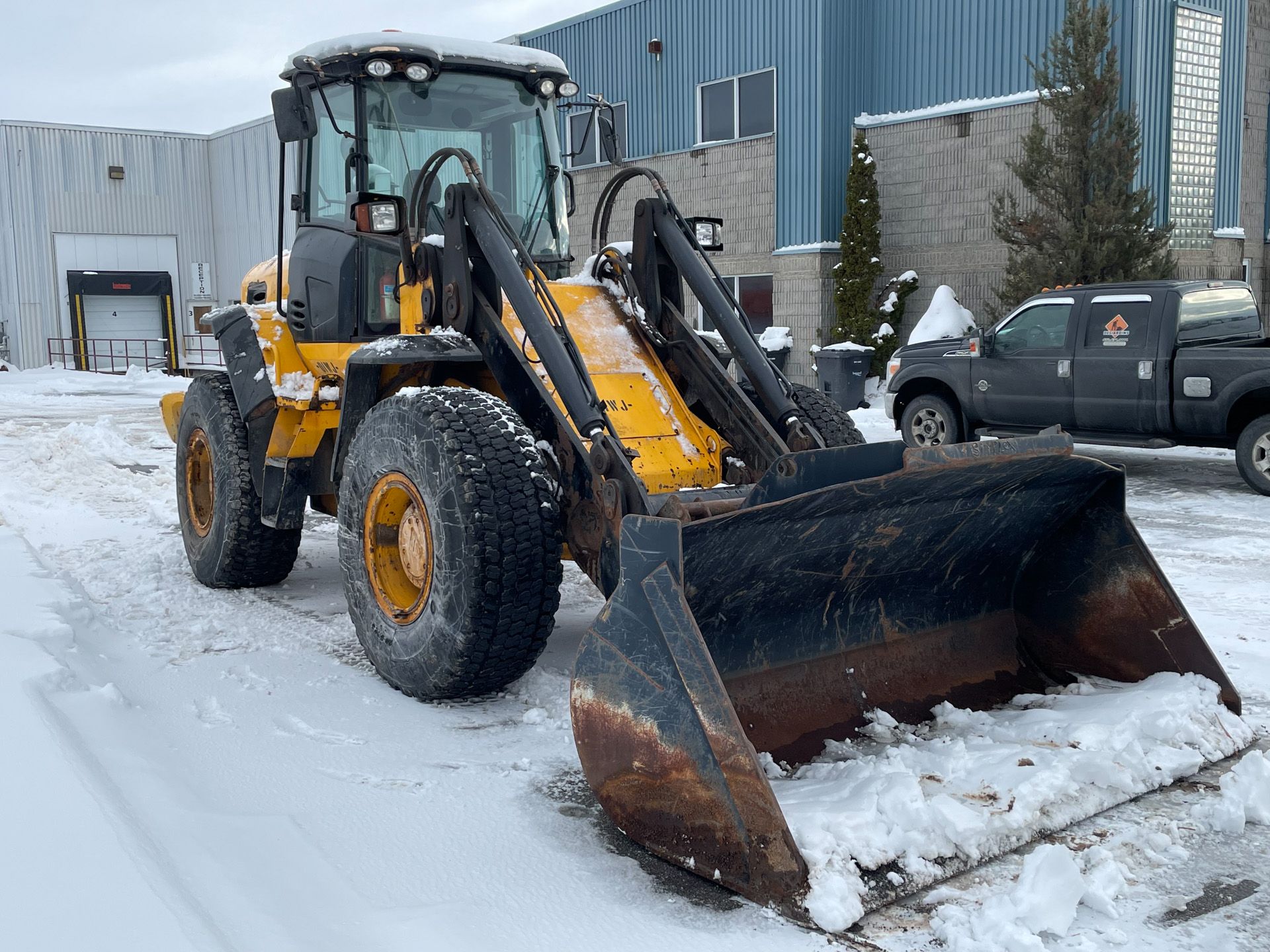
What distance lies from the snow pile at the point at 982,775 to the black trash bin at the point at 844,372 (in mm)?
12204

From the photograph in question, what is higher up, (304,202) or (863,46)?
(863,46)

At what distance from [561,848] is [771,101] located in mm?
16430

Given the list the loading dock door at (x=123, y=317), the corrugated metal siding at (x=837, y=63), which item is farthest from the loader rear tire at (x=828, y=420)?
the loading dock door at (x=123, y=317)

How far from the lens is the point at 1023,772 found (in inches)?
134

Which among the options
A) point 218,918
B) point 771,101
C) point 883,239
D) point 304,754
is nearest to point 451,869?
point 218,918

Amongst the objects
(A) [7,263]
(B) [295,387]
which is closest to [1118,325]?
(B) [295,387]

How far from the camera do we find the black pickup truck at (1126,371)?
31.1 ft

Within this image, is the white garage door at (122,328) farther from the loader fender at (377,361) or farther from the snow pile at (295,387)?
the loader fender at (377,361)

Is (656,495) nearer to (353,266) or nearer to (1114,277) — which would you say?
(353,266)

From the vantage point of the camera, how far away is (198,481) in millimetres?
6684

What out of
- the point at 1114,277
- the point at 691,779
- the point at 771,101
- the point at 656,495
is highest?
the point at 771,101

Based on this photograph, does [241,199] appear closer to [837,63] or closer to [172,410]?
[837,63]

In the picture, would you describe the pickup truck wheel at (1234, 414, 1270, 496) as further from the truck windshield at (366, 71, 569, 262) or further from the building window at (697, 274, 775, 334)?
the building window at (697, 274, 775, 334)

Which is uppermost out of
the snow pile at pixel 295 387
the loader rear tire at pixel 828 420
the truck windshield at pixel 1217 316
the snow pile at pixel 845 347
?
the truck windshield at pixel 1217 316
